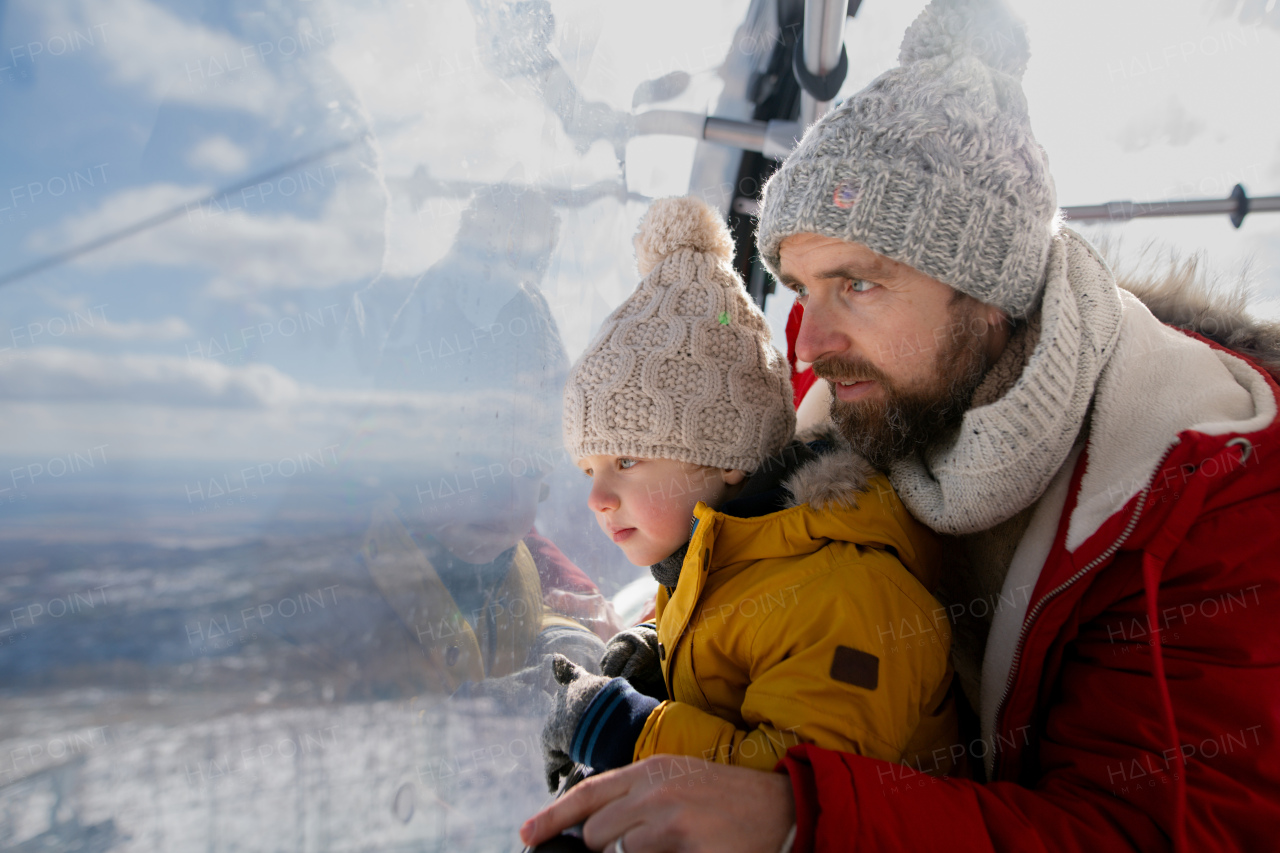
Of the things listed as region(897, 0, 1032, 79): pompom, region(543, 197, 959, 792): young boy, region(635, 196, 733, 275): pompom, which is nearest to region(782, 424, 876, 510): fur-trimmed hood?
region(543, 197, 959, 792): young boy

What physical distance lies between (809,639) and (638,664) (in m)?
0.46

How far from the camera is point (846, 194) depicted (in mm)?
999

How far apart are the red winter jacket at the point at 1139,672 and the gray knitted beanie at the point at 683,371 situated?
51 cm

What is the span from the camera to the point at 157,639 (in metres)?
1.09

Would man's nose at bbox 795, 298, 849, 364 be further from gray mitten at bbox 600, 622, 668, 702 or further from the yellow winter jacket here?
gray mitten at bbox 600, 622, 668, 702

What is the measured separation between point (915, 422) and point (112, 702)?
1346 mm

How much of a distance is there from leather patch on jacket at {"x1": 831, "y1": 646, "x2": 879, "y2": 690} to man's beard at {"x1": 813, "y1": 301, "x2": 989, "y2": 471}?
0.39 meters

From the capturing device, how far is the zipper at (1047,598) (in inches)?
30.0

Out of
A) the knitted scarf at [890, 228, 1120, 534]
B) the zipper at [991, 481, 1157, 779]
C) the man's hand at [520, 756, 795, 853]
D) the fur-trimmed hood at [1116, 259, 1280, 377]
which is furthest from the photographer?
the fur-trimmed hood at [1116, 259, 1280, 377]

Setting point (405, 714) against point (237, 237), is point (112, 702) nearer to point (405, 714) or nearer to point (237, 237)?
point (405, 714)

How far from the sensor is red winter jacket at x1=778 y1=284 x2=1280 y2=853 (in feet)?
2.21

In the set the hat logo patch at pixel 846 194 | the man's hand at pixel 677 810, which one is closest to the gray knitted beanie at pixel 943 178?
the hat logo patch at pixel 846 194

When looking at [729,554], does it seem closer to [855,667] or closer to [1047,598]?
[855,667]

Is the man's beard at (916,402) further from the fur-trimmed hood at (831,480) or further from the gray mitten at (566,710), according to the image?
the gray mitten at (566,710)
